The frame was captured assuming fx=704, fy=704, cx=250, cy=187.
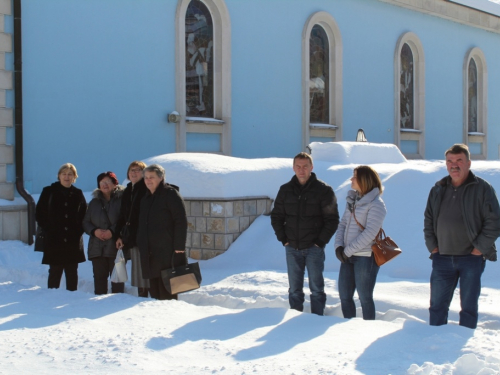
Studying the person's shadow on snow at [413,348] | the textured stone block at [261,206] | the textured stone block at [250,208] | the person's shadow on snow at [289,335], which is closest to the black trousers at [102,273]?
the person's shadow on snow at [289,335]

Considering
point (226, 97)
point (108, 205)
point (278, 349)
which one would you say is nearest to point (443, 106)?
point (226, 97)

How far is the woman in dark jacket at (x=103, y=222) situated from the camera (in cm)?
678

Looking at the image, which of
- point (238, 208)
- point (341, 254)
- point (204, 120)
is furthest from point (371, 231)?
point (204, 120)

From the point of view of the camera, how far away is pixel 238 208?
29.9 ft

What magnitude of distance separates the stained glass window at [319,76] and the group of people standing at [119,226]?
1047cm

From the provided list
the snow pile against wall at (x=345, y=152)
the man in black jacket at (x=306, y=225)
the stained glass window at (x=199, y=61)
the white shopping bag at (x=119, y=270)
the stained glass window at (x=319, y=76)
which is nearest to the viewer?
the man in black jacket at (x=306, y=225)

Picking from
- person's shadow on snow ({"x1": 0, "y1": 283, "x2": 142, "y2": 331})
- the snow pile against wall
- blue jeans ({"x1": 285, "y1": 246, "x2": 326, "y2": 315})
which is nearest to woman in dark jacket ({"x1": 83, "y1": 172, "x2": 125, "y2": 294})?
person's shadow on snow ({"x1": 0, "y1": 283, "x2": 142, "y2": 331})

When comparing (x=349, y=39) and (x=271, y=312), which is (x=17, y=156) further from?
(x=349, y=39)

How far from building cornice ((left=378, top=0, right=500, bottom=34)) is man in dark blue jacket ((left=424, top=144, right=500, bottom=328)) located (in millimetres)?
14290

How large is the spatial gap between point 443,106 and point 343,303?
1641 cm

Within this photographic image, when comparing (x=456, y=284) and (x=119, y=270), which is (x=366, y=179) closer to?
(x=456, y=284)

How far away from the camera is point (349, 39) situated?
17438 mm

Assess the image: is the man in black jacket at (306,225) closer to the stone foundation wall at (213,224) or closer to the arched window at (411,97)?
the stone foundation wall at (213,224)

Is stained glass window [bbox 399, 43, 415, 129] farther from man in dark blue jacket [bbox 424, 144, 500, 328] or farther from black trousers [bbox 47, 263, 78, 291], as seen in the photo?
man in dark blue jacket [bbox 424, 144, 500, 328]
